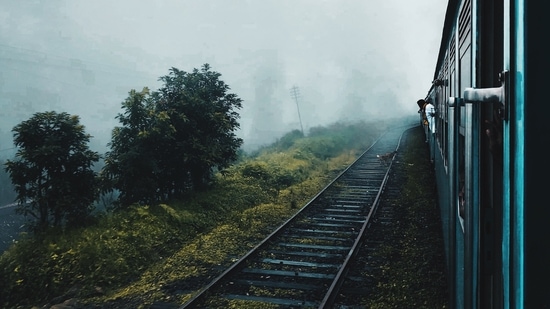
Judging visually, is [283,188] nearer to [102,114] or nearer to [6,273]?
[6,273]

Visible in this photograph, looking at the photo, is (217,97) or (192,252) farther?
(217,97)

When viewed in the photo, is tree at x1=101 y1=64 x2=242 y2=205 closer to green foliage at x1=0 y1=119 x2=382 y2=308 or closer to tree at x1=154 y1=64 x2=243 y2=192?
tree at x1=154 y1=64 x2=243 y2=192

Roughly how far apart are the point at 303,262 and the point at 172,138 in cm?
550

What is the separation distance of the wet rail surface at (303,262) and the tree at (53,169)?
4316 millimetres

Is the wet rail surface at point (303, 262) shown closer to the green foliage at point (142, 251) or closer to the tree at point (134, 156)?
the green foliage at point (142, 251)

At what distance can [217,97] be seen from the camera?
1253 centimetres

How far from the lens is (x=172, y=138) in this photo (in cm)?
1052

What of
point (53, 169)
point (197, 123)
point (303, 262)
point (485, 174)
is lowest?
point (303, 262)

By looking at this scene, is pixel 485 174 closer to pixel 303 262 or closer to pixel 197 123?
pixel 303 262

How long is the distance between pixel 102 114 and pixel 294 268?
64.0 m

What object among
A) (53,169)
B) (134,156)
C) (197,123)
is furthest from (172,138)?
(53,169)

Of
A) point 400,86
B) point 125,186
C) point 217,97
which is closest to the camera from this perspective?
point 125,186

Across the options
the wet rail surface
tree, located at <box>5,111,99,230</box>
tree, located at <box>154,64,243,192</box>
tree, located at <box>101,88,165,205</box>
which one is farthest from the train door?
tree, located at <box>154,64,243,192</box>

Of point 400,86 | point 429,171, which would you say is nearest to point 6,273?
point 429,171
